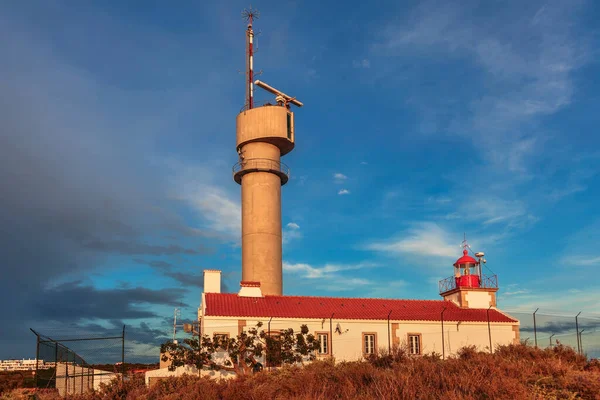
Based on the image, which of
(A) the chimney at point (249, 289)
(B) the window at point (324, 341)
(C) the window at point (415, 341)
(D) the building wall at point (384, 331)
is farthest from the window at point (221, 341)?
(C) the window at point (415, 341)

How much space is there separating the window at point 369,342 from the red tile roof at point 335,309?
96 centimetres

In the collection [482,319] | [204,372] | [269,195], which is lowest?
[204,372]

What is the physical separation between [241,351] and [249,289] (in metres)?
7.18

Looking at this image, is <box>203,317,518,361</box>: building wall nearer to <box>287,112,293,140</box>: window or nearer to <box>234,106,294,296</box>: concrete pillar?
<box>234,106,294,296</box>: concrete pillar

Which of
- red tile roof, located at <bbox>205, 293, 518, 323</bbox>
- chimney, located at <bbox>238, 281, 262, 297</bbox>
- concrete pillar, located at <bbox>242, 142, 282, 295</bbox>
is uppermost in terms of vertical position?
concrete pillar, located at <bbox>242, 142, 282, 295</bbox>

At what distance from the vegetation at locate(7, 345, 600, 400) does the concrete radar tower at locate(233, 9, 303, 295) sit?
19.9 meters

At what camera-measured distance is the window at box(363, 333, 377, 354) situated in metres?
32.2

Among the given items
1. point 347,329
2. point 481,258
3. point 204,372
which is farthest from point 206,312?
point 481,258

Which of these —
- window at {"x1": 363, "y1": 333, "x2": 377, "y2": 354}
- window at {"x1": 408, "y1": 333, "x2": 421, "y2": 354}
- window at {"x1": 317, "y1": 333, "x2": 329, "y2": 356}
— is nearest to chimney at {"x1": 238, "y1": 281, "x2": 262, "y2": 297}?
window at {"x1": 317, "y1": 333, "x2": 329, "y2": 356}

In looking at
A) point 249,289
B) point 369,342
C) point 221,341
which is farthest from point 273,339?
point 369,342

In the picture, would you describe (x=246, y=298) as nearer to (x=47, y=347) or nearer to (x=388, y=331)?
(x=388, y=331)

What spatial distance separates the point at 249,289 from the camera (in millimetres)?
34000

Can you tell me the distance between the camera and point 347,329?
32.1m

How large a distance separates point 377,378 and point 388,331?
19.8 metres
